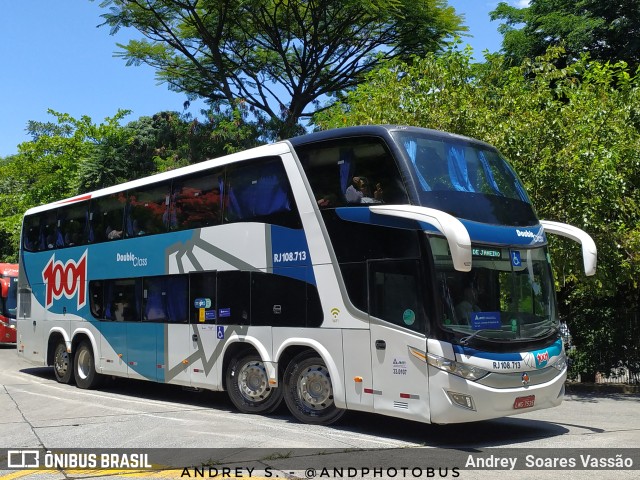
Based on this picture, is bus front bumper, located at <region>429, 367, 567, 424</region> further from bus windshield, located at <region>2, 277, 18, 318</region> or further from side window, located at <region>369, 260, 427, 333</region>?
A: bus windshield, located at <region>2, 277, 18, 318</region>

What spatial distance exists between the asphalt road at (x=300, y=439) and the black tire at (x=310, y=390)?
206 millimetres

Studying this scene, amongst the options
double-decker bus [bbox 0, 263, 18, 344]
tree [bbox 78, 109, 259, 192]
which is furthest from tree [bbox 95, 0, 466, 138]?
double-decker bus [bbox 0, 263, 18, 344]

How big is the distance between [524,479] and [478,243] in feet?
9.88

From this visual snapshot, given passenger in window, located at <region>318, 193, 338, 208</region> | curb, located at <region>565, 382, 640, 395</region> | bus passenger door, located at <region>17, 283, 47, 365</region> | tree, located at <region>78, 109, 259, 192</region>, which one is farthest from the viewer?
tree, located at <region>78, 109, 259, 192</region>

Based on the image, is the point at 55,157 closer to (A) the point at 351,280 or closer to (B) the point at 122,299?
(B) the point at 122,299

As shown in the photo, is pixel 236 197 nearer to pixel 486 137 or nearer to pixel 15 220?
pixel 486 137

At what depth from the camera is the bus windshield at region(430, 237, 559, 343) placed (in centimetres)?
907

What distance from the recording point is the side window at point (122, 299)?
47.2 ft

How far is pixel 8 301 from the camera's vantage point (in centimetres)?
2792

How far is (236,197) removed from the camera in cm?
1216

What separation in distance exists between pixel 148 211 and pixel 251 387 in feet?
14.1

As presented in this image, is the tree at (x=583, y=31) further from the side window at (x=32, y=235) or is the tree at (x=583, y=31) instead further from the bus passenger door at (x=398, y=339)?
the bus passenger door at (x=398, y=339)

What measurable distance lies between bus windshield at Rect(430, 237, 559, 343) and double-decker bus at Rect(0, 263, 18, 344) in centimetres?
2262

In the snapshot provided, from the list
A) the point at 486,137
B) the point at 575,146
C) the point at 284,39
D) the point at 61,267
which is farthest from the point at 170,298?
the point at 284,39
